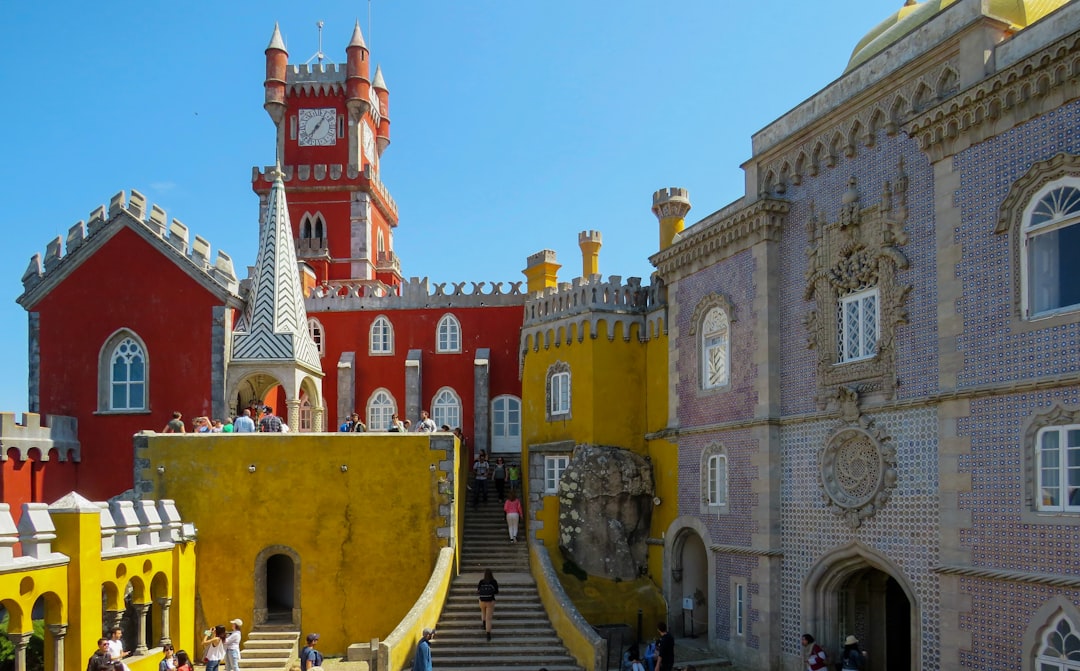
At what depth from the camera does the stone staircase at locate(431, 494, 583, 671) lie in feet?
59.8

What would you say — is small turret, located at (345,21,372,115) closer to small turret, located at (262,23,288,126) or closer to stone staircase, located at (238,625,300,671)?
small turret, located at (262,23,288,126)

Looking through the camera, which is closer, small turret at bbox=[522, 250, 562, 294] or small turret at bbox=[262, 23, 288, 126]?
small turret at bbox=[522, 250, 562, 294]

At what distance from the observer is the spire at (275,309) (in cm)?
2400

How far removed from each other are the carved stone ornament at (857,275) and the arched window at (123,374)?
1695cm

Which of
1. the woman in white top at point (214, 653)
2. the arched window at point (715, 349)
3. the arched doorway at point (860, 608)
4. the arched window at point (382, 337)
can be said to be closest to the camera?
the arched doorway at point (860, 608)

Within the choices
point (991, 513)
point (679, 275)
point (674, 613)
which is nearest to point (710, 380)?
point (679, 275)

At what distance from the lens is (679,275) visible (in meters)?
22.0

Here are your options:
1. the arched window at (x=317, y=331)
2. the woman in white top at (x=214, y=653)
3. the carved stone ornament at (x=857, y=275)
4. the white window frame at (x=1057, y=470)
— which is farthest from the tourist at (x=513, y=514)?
the white window frame at (x=1057, y=470)

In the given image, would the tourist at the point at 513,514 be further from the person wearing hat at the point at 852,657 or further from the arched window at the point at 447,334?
the person wearing hat at the point at 852,657

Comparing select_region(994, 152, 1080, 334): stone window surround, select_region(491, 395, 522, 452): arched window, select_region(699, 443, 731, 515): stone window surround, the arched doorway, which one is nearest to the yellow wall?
select_region(699, 443, 731, 515): stone window surround

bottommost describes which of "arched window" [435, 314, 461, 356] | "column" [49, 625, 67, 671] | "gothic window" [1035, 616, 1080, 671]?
"column" [49, 625, 67, 671]

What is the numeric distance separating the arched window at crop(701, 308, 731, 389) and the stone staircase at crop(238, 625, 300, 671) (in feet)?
32.9

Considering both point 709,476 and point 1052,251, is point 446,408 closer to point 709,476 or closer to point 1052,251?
point 709,476

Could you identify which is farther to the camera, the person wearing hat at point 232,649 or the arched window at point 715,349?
the arched window at point 715,349
